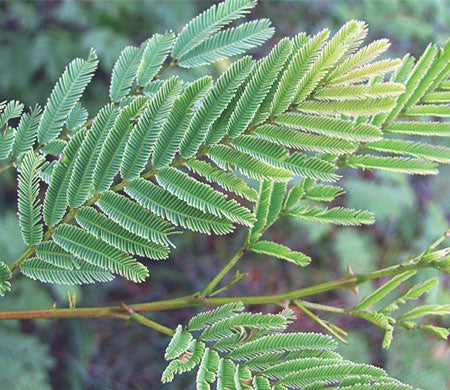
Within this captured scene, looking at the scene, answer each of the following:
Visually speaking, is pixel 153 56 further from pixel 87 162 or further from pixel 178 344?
pixel 178 344

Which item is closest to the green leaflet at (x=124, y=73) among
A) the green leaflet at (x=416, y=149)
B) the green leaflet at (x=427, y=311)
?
the green leaflet at (x=416, y=149)

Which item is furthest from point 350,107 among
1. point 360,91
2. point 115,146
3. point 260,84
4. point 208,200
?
point 115,146

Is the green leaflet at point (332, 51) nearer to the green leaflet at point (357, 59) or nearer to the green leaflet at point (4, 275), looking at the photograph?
the green leaflet at point (357, 59)

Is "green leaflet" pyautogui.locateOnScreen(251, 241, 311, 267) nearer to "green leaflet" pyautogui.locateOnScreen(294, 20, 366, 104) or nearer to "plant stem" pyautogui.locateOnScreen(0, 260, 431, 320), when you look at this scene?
"plant stem" pyautogui.locateOnScreen(0, 260, 431, 320)

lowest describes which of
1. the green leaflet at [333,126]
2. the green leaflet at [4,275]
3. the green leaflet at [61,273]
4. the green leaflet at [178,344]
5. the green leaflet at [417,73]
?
the green leaflet at [4,275]

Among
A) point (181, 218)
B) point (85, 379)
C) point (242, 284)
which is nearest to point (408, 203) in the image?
point (242, 284)

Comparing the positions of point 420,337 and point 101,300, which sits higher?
point 420,337

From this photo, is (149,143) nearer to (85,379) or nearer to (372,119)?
(372,119)

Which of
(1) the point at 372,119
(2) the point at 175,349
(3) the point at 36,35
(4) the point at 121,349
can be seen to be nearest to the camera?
(2) the point at 175,349
